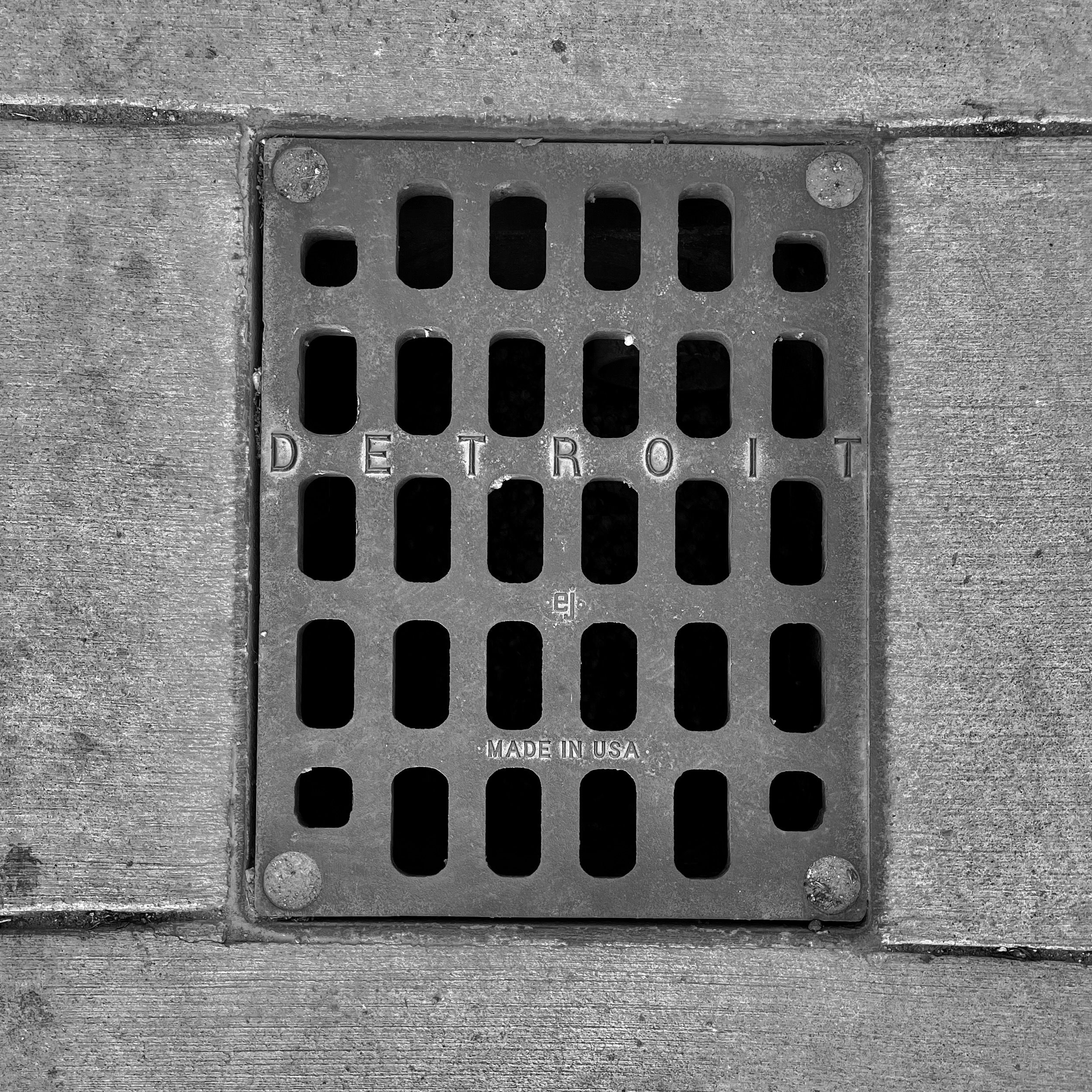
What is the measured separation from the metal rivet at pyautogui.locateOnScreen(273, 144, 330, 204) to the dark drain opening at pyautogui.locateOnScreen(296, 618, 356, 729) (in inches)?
37.1

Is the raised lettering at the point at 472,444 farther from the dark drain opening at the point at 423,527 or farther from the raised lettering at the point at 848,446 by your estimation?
the raised lettering at the point at 848,446

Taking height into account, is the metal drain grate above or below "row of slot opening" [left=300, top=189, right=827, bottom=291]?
below

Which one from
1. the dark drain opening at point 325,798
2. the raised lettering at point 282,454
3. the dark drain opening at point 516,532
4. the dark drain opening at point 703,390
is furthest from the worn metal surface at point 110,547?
the dark drain opening at point 703,390

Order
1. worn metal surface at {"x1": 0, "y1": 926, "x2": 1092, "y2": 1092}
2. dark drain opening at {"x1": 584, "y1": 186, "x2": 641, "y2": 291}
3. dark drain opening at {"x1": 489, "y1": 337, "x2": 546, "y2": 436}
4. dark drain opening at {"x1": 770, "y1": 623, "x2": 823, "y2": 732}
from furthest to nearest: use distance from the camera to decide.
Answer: dark drain opening at {"x1": 489, "y1": 337, "x2": 546, "y2": 436} < dark drain opening at {"x1": 584, "y1": 186, "x2": 641, "y2": 291} < dark drain opening at {"x1": 770, "y1": 623, "x2": 823, "y2": 732} < worn metal surface at {"x1": 0, "y1": 926, "x2": 1092, "y2": 1092}

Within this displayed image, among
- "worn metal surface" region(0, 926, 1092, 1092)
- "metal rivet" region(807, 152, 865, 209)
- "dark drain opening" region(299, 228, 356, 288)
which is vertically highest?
"metal rivet" region(807, 152, 865, 209)

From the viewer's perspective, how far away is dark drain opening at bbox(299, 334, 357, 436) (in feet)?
7.68

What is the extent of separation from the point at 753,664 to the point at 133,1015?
1.42 meters

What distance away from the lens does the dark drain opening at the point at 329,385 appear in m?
2.34

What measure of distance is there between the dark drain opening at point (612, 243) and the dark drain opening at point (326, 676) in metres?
1.05

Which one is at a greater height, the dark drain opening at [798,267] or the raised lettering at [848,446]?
the dark drain opening at [798,267]

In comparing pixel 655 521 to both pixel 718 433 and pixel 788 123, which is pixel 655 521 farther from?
pixel 788 123

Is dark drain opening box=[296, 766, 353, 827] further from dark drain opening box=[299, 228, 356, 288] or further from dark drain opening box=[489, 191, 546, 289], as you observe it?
dark drain opening box=[489, 191, 546, 289]

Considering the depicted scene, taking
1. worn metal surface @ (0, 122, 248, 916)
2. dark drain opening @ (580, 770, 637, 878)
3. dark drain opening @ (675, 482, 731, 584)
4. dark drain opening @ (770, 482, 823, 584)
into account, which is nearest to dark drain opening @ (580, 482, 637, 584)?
dark drain opening @ (675, 482, 731, 584)

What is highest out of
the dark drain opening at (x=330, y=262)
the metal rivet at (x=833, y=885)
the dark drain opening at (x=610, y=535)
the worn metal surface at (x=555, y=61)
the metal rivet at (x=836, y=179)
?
the worn metal surface at (x=555, y=61)
